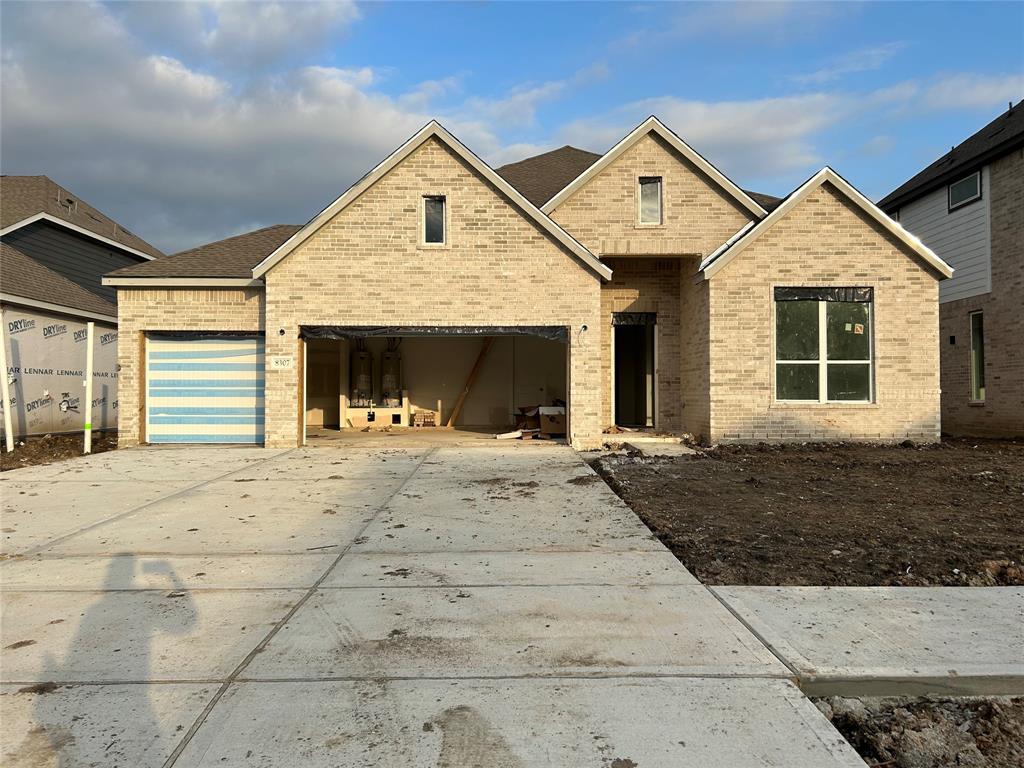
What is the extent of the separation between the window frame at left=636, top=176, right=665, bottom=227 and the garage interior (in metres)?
4.94

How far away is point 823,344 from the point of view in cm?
1288

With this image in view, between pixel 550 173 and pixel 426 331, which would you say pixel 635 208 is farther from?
pixel 426 331

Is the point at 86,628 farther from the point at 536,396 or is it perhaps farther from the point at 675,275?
the point at 536,396

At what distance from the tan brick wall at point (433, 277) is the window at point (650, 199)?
2856 millimetres

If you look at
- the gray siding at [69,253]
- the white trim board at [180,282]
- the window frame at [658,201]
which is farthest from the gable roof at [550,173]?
the gray siding at [69,253]

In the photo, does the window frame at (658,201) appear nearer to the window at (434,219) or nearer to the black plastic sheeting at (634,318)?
the black plastic sheeting at (634,318)

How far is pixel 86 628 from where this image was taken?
397 cm

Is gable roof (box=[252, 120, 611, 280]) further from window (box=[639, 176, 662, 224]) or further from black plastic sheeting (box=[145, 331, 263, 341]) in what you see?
window (box=[639, 176, 662, 224])

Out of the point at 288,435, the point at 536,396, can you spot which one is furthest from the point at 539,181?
the point at 288,435

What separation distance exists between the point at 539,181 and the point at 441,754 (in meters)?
16.5

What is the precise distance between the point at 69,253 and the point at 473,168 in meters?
14.0

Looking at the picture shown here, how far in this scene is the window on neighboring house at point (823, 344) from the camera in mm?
12883

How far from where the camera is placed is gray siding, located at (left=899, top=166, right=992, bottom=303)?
15523mm

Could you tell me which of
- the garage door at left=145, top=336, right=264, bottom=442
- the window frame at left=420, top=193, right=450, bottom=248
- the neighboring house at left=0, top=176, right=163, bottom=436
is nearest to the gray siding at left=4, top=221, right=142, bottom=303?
the neighboring house at left=0, top=176, right=163, bottom=436
